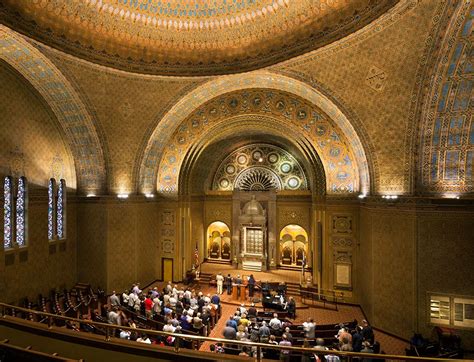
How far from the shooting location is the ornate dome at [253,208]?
70.4ft

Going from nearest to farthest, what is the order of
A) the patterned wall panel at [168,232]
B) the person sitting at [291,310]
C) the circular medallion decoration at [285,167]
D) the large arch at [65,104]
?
1. the large arch at [65,104]
2. the person sitting at [291,310]
3. the patterned wall panel at [168,232]
4. the circular medallion decoration at [285,167]

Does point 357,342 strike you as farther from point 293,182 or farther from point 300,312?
point 293,182

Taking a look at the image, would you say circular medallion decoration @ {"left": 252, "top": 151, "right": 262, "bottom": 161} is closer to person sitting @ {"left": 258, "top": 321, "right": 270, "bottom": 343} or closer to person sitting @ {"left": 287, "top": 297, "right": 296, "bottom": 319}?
person sitting @ {"left": 287, "top": 297, "right": 296, "bottom": 319}

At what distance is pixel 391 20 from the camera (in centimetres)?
936

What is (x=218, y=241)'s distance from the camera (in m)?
23.2

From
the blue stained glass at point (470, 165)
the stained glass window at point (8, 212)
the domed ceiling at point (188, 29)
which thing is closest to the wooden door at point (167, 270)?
the stained glass window at point (8, 212)

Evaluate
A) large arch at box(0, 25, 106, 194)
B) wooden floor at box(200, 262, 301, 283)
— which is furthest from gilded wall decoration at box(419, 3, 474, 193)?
large arch at box(0, 25, 106, 194)

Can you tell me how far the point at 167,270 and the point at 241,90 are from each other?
1088 cm

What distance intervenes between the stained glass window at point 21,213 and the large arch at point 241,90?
510 centimetres

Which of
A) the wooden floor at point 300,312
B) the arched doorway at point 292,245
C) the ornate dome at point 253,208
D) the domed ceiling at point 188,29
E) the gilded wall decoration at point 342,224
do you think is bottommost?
the wooden floor at point 300,312

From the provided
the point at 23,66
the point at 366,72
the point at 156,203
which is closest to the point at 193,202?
the point at 156,203

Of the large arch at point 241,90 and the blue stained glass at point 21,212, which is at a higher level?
the large arch at point 241,90

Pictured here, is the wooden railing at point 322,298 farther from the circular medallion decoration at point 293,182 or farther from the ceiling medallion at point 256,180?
the ceiling medallion at point 256,180

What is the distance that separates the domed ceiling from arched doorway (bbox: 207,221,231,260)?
40.6ft
